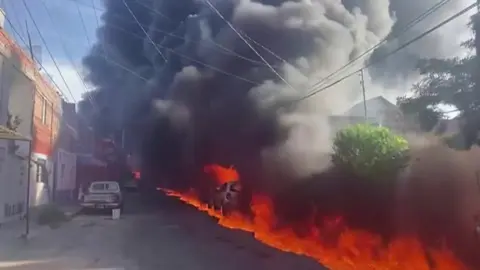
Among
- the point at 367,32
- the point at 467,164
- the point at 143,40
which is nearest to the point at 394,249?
the point at 467,164

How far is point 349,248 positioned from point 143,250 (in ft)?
14.7

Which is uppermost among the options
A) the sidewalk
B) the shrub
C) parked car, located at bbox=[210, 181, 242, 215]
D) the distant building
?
the distant building

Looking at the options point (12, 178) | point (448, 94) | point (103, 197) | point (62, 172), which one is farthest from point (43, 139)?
point (448, 94)

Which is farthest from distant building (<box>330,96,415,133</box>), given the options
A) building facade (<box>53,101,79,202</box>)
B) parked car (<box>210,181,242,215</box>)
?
building facade (<box>53,101,79,202</box>)

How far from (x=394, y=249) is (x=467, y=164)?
7.51 ft

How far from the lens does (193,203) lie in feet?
102

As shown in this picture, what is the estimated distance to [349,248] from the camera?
495 inches

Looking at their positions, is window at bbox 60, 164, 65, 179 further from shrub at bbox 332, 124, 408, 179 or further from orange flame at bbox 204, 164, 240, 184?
shrub at bbox 332, 124, 408, 179

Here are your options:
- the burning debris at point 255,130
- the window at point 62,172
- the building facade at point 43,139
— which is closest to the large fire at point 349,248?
the burning debris at point 255,130

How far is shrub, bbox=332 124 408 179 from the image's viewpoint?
13930 mm

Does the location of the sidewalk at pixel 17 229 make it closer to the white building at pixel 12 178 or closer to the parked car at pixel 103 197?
the white building at pixel 12 178

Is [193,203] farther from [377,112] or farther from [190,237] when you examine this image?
[190,237]

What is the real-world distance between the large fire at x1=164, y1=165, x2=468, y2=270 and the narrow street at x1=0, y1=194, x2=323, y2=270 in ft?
2.06

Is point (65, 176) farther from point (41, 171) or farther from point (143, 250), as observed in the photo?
point (143, 250)
